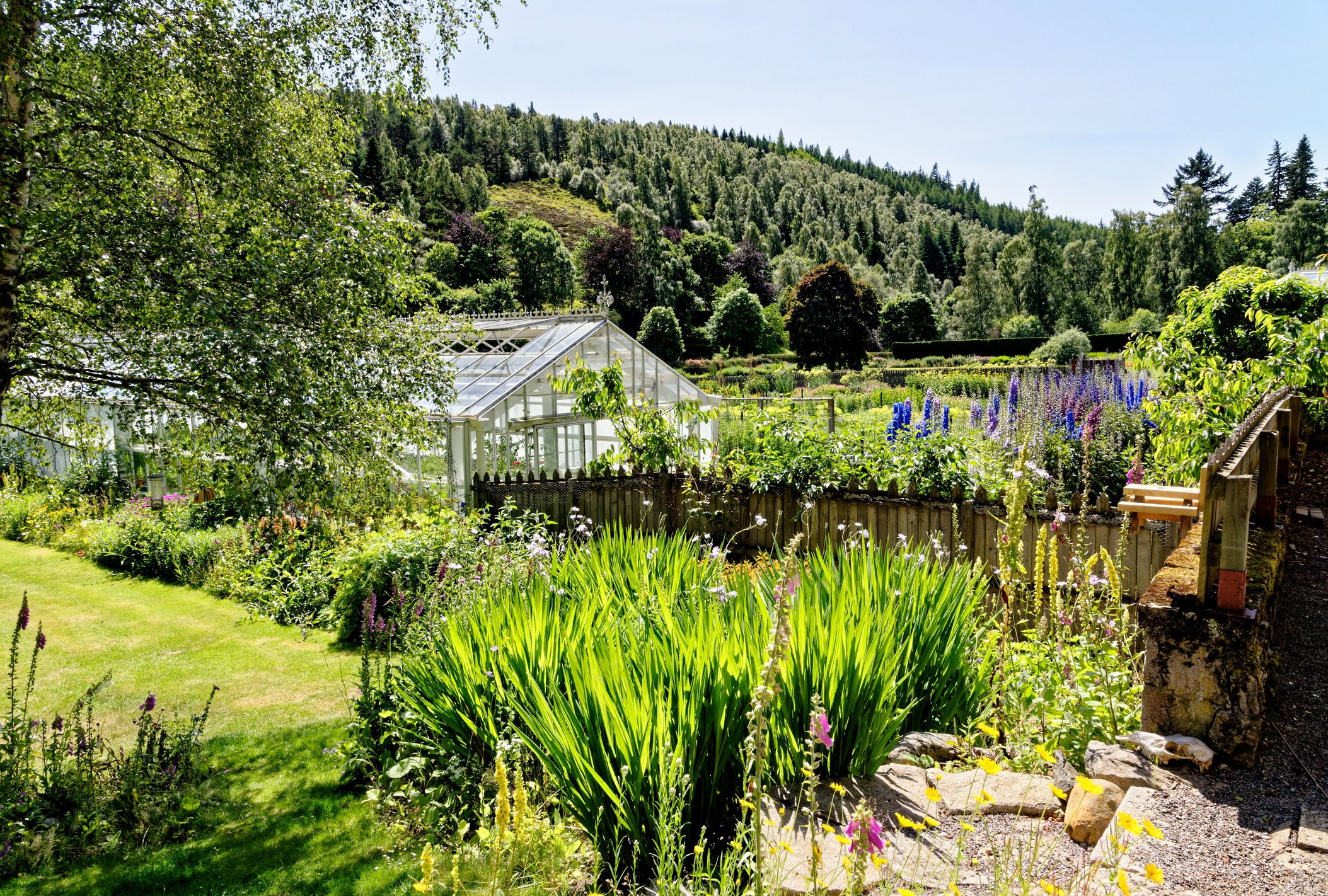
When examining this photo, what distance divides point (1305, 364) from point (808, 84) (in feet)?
21.3

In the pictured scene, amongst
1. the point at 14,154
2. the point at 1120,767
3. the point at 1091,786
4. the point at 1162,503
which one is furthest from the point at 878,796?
the point at 14,154

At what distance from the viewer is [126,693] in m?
5.74

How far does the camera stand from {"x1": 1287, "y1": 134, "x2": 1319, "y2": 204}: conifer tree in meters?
66.1

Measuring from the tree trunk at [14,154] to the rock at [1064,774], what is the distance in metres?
5.38

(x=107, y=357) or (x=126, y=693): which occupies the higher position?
(x=107, y=357)

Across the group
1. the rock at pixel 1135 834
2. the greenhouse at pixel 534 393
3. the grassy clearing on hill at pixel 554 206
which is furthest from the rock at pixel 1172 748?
the grassy clearing on hill at pixel 554 206

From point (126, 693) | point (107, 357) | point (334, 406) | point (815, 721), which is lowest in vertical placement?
point (126, 693)

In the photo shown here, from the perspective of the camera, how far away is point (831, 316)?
119ft

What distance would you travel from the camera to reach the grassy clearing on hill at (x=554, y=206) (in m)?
86.4

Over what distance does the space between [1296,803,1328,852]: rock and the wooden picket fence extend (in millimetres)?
1977

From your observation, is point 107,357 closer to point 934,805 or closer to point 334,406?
point 334,406

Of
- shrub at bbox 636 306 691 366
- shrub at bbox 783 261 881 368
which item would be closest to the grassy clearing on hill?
shrub at bbox 636 306 691 366

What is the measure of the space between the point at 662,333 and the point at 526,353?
26.3 meters

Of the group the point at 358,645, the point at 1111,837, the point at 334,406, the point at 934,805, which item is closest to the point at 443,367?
the point at 334,406
